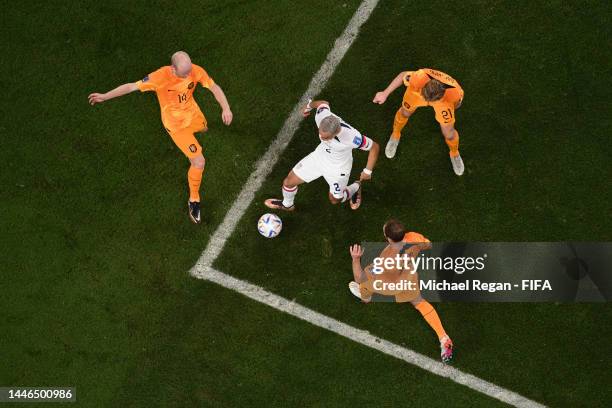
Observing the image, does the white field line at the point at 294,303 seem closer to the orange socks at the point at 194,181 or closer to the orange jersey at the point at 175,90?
the orange socks at the point at 194,181

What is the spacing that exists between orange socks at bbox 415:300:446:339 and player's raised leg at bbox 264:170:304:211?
85.4 inches

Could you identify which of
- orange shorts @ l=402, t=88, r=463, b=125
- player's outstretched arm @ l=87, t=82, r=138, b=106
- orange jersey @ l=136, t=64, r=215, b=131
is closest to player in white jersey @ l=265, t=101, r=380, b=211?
orange shorts @ l=402, t=88, r=463, b=125

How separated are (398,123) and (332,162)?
1.32 metres

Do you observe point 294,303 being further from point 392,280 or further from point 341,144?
point 341,144

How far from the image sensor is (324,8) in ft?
32.4

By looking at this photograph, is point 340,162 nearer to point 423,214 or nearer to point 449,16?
point 423,214

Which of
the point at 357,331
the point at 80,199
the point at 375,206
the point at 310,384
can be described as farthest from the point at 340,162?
the point at 80,199

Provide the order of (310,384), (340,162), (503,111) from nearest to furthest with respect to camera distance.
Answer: (340,162), (310,384), (503,111)

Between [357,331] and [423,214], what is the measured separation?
1844 millimetres

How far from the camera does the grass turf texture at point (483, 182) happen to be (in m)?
9.05

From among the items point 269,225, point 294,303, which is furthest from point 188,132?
point 294,303

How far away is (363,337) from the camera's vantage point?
909 cm

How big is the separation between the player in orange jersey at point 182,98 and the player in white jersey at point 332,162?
3.59ft

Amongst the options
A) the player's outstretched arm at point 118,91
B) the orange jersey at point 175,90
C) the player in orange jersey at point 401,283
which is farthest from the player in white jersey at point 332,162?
the player's outstretched arm at point 118,91
